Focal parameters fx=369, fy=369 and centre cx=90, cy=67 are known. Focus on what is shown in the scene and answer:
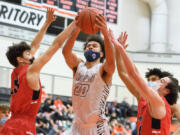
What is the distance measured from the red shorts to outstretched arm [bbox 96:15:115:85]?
1.25 meters

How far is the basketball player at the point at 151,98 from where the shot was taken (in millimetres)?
4387

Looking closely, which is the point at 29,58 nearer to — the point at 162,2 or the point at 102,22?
the point at 102,22

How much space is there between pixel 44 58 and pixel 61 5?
537 inches

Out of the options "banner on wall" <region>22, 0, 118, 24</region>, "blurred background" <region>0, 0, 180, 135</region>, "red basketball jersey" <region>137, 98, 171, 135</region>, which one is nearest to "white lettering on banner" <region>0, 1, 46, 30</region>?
"blurred background" <region>0, 0, 180, 135</region>

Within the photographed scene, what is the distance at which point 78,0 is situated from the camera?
60.7ft

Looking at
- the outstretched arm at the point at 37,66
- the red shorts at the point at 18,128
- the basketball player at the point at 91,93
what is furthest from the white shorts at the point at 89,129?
the outstretched arm at the point at 37,66

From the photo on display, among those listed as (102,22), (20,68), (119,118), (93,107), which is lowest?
(119,118)

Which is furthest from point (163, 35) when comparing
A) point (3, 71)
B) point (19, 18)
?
point (3, 71)

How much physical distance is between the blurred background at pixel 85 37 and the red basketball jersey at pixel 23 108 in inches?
299

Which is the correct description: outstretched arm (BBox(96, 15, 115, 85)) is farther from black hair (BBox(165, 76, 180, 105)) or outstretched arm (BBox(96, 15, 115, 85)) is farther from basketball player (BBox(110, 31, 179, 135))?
black hair (BBox(165, 76, 180, 105))

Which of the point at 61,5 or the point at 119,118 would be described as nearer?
the point at 119,118

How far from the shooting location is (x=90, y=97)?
17.0 feet

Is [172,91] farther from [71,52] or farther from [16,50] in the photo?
[16,50]

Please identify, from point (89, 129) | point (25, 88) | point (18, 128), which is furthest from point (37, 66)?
point (89, 129)
